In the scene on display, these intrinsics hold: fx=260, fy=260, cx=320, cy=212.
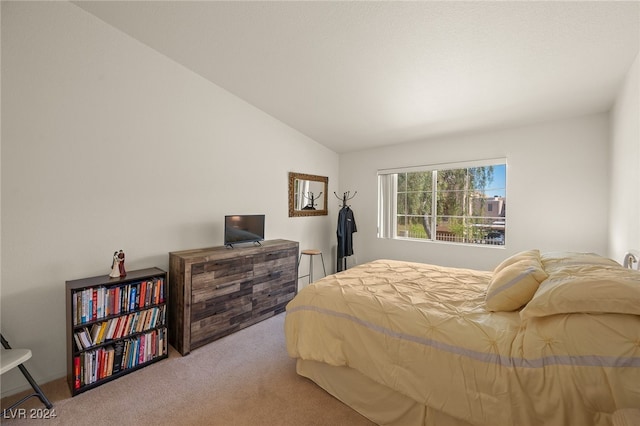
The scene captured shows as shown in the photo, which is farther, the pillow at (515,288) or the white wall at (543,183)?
the white wall at (543,183)

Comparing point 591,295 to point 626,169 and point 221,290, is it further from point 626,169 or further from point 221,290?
point 221,290

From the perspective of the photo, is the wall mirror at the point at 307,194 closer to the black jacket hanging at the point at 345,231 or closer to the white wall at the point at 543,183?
the black jacket hanging at the point at 345,231

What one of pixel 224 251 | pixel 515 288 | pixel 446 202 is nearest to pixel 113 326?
pixel 224 251

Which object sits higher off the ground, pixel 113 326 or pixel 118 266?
pixel 118 266

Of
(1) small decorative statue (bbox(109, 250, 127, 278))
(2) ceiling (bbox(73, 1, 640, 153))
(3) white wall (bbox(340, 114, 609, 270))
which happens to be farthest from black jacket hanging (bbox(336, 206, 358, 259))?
(1) small decorative statue (bbox(109, 250, 127, 278))

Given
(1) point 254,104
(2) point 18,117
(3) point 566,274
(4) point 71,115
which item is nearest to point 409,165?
(1) point 254,104

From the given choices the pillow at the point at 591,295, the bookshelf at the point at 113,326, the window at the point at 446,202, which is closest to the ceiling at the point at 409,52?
the window at the point at 446,202

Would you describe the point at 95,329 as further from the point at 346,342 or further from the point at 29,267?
the point at 346,342

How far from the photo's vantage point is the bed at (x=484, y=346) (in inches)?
43.2

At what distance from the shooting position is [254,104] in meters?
3.47

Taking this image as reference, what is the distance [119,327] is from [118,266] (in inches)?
19.3

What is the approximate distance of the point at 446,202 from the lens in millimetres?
3982

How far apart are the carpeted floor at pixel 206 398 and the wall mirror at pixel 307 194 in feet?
7.38

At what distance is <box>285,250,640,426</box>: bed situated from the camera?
1.10 meters
